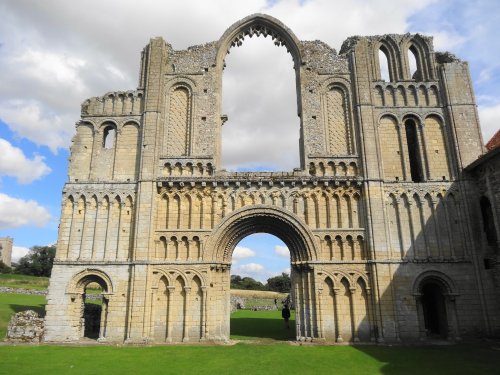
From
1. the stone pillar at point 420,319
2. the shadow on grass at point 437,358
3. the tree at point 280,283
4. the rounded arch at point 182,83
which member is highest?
the rounded arch at point 182,83

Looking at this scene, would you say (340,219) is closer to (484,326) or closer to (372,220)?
(372,220)

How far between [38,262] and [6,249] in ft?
78.5

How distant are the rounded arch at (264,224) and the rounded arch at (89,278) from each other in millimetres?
4744

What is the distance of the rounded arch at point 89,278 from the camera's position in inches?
655

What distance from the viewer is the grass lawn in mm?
10969

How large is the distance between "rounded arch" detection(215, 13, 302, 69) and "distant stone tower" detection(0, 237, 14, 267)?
92.5 metres

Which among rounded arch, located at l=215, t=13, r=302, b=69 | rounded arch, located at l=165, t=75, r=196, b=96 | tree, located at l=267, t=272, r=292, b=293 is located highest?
rounded arch, located at l=215, t=13, r=302, b=69

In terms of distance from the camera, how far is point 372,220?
17.1 meters

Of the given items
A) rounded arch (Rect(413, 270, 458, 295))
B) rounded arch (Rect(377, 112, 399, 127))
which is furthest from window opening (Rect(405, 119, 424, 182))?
rounded arch (Rect(413, 270, 458, 295))

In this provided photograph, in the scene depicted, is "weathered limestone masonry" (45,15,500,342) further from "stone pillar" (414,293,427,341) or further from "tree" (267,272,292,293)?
"tree" (267,272,292,293)

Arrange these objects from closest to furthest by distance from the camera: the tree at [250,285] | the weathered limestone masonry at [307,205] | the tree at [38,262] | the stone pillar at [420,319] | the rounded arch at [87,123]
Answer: the stone pillar at [420,319]
the weathered limestone masonry at [307,205]
the rounded arch at [87,123]
the tree at [38,262]
the tree at [250,285]

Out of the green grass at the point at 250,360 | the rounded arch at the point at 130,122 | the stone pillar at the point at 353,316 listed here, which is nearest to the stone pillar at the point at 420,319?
the green grass at the point at 250,360

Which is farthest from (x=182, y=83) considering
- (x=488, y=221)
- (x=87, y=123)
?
(x=488, y=221)

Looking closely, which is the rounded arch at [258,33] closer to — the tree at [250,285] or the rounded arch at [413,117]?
the rounded arch at [413,117]
